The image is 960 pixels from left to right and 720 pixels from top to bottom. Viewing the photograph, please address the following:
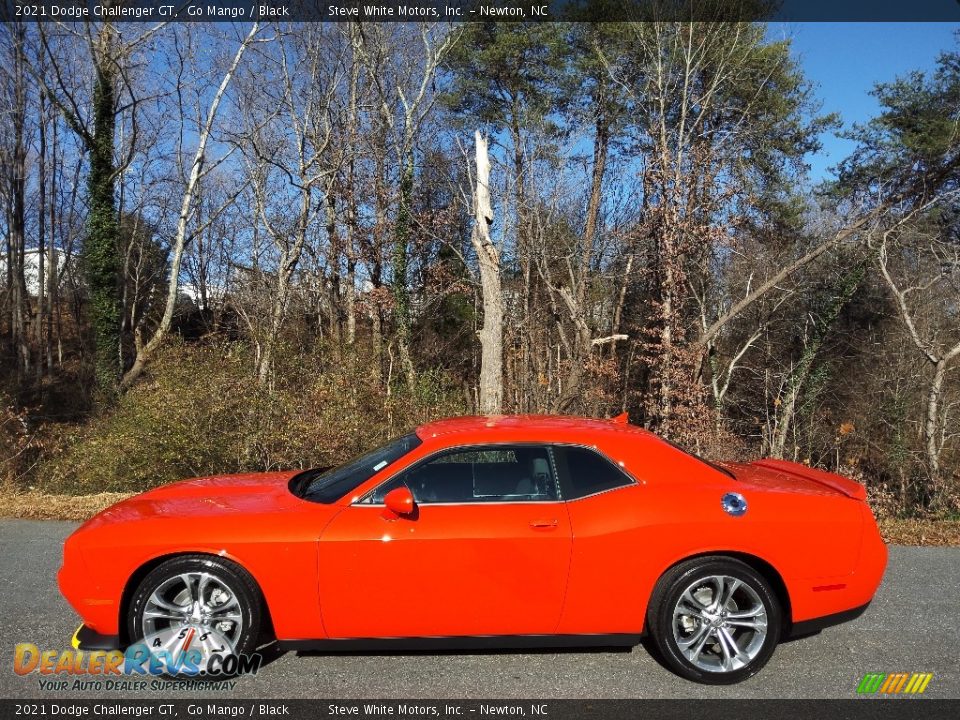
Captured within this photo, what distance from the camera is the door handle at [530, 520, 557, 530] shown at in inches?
145

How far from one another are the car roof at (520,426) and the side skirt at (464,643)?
3.71 ft

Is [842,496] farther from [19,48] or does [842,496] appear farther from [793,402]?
[19,48]

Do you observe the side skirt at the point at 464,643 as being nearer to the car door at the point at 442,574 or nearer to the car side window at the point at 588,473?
the car door at the point at 442,574

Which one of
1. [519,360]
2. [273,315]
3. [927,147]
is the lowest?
[519,360]

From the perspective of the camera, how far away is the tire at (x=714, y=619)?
3670mm

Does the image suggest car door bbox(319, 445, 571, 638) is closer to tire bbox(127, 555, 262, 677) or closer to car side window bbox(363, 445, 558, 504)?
car side window bbox(363, 445, 558, 504)

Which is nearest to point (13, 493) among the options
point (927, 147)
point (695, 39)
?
point (695, 39)

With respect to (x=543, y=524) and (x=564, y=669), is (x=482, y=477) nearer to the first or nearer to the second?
(x=543, y=524)

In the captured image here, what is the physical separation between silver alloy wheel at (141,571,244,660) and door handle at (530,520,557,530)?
62.3 inches

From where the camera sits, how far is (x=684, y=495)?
12.8 ft

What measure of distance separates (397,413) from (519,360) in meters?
4.78

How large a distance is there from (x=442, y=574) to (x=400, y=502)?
17.0 inches

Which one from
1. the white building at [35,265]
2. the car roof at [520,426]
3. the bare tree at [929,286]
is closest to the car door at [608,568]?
the car roof at [520,426]

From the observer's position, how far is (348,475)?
13.8 feet
